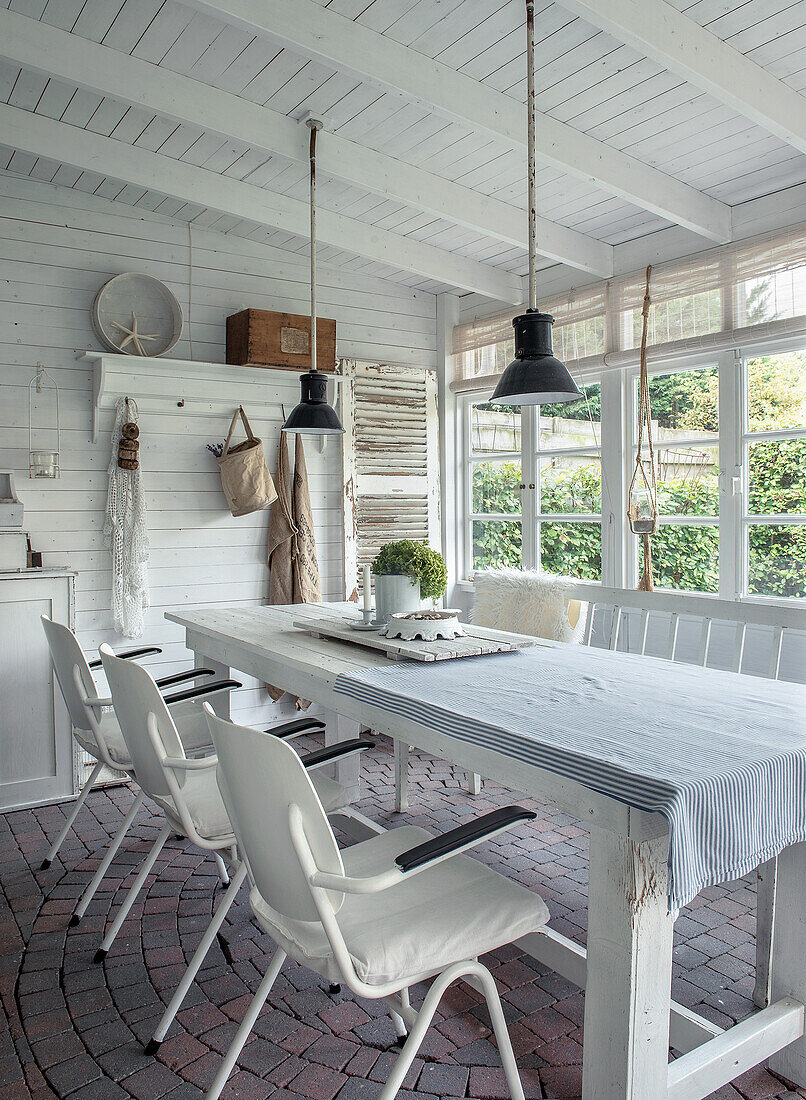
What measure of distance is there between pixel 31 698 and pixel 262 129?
2603 mm

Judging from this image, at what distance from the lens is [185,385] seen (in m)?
4.24

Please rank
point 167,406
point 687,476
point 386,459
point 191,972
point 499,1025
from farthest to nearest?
1. point 386,459
2. point 167,406
3. point 687,476
4. point 191,972
5. point 499,1025

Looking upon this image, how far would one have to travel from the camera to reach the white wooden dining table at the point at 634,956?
4.67ft

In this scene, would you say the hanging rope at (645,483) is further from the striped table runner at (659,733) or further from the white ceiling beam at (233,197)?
the striped table runner at (659,733)

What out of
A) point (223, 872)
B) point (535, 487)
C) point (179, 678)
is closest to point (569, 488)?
point (535, 487)

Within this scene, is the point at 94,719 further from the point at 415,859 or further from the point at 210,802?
the point at 415,859

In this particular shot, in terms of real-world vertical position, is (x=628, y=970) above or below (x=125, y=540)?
below

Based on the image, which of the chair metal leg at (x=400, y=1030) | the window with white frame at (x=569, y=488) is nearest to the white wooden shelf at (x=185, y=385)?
the window with white frame at (x=569, y=488)

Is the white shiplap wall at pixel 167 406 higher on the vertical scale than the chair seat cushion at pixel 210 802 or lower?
higher

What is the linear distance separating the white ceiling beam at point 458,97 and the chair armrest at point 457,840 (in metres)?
2.37

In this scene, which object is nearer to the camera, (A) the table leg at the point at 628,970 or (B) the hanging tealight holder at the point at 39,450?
(A) the table leg at the point at 628,970

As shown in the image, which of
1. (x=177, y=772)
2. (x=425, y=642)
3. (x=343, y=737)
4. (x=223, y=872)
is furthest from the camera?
(x=343, y=737)

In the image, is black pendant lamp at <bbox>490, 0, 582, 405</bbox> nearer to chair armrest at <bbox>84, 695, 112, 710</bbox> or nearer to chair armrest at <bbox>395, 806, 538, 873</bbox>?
chair armrest at <bbox>395, 806, 538, 873</bbox>

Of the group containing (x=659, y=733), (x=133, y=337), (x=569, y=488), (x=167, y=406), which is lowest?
(x=659, y=733)
